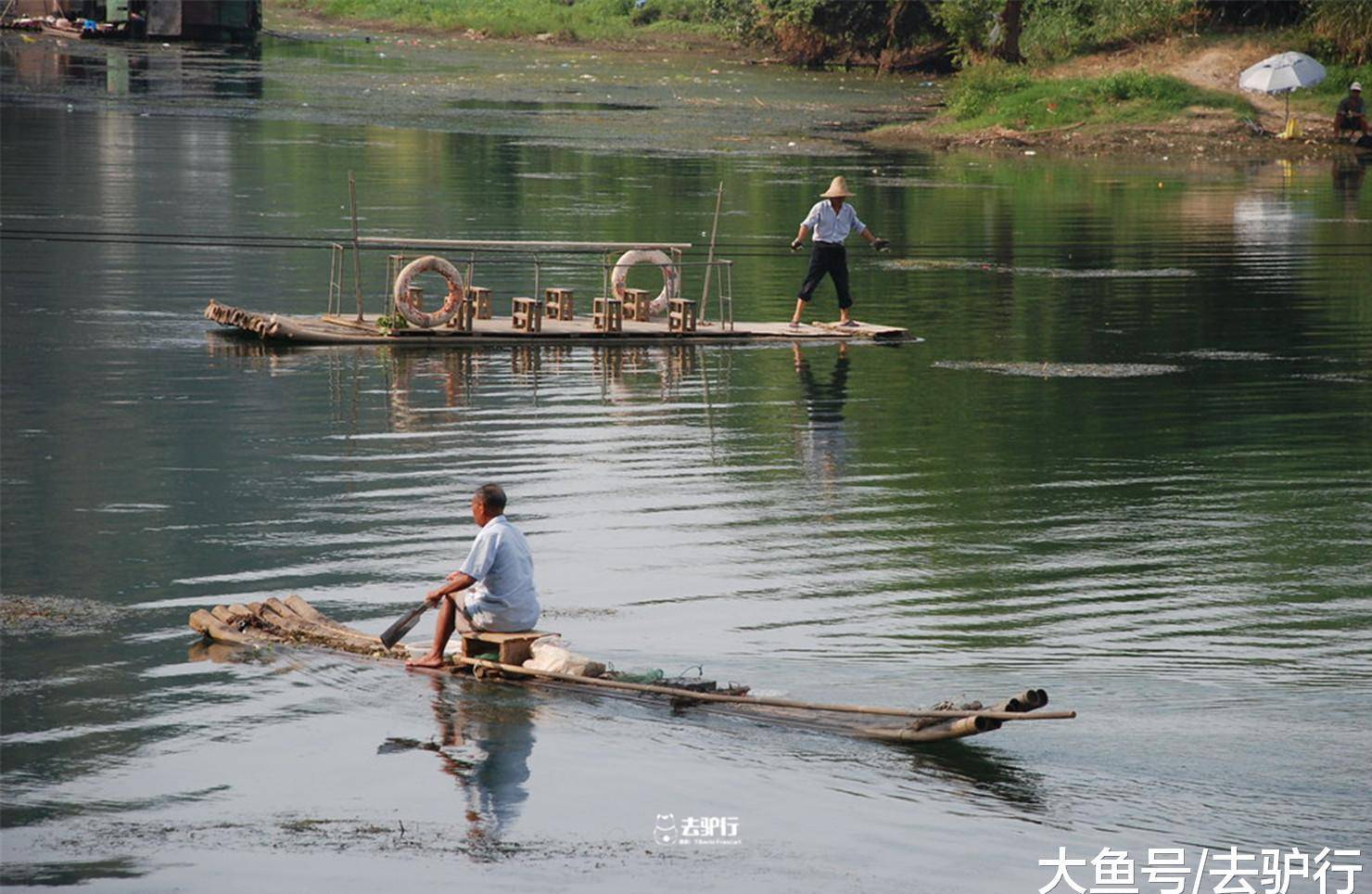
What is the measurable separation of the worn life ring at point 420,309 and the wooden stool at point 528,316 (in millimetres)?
760

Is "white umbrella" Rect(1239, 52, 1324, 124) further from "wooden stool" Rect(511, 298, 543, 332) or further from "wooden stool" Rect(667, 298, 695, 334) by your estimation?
"wooden stool" Rect(511, 298, 543, 332)

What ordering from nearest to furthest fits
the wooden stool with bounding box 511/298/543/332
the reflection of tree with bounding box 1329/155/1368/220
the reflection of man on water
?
1. the reflection of man on water
2. the wooden stool with bounding box 511/298/543/332
3. the reflection of tree with bounding box 1329/155/1368/220

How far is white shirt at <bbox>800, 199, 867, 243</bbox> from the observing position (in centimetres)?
2475

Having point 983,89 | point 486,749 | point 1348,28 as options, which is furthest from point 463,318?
point 1348,28

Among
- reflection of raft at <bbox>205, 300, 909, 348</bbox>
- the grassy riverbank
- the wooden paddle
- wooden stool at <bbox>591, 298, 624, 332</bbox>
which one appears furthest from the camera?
the grassy riverbank

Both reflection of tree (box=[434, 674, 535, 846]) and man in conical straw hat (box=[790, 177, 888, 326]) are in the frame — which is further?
man in conical straw hat (box=[790, 177, 888, 326])

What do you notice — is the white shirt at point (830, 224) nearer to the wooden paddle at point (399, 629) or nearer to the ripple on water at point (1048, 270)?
the ripple on water at point (1048, 270)

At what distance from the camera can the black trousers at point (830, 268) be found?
24875 mm

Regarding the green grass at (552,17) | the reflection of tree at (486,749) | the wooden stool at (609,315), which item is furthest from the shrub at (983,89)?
the reflection of tree at (486,749)

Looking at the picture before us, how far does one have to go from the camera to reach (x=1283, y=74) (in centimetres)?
5166

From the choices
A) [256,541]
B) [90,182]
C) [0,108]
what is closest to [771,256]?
[90,182]

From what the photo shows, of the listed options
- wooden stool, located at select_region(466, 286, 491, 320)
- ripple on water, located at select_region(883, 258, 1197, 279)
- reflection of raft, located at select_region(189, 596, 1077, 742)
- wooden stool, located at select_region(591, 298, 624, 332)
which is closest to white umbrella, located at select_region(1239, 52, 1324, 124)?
ripple on water, located at select_region(883, 258, 1197, 279)

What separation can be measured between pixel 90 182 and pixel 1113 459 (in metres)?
25.2

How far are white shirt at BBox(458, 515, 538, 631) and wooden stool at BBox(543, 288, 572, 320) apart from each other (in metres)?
13.1
